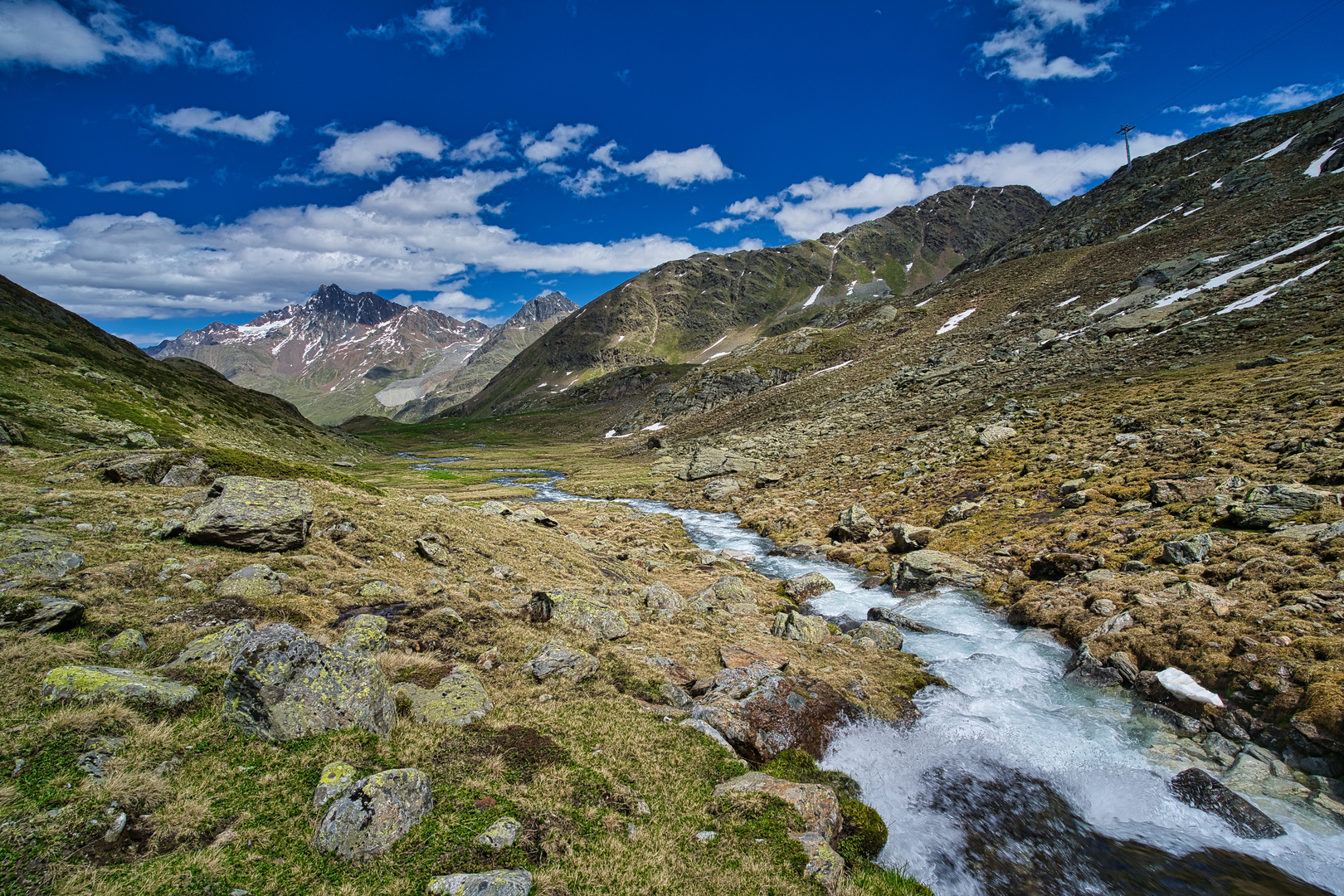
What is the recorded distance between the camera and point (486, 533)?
28516 millimetres

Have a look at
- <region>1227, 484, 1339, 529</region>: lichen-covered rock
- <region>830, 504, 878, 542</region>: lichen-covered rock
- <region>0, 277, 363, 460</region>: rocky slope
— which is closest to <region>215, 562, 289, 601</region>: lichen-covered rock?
<region>0, 277, 363, 460</region>: rocky slope

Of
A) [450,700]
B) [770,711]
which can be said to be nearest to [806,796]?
[770,711]

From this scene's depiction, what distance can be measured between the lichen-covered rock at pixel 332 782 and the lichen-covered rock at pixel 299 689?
1246 millimetres

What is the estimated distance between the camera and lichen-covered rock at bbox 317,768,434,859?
26.7ft

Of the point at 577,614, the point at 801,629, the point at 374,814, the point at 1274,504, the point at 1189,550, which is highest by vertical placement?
the point at 1274,504

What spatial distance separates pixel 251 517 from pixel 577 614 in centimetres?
1270

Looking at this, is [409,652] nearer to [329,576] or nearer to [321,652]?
[321,652]

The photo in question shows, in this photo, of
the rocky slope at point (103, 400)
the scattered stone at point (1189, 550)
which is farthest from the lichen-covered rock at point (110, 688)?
the rocky slope at point (103, 400)

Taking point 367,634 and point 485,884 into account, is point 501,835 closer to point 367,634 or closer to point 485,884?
point 485,884

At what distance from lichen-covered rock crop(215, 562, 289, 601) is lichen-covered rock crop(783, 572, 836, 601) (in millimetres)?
23058

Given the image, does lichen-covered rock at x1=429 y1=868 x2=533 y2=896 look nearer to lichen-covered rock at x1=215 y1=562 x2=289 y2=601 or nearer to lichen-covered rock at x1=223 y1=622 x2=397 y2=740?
lichen-covered rock at x1=223 y1=622 x2=397 y2=740

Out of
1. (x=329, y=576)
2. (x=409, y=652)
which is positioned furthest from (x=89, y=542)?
(x=409, y=652)

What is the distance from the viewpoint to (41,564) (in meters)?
13.2

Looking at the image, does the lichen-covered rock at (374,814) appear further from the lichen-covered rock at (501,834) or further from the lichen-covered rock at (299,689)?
the lichen-covered rock at (299,689)
